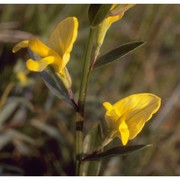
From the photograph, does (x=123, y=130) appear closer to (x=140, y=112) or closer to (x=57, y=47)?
(x=140, y=112)

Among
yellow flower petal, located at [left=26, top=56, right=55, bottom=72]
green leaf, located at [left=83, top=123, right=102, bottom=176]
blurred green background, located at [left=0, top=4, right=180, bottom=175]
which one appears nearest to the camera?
yellow flower petal, located at [left=26, top=56, right=55, bottom=72]

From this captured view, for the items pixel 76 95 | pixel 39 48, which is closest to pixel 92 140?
pixel 39 48

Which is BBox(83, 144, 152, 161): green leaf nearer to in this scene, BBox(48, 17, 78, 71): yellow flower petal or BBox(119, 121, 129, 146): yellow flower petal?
BBox(119, 121, 129, 146): yellow flower petal

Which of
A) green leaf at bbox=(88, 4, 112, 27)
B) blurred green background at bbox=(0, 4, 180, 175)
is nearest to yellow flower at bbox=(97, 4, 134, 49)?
green leaf at bbox=(88, 4, 112, 27)

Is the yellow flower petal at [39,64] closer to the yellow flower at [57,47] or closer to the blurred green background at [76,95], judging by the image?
the yellow flower at [57,47]

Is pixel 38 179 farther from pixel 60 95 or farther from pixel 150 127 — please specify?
pixel 150 127

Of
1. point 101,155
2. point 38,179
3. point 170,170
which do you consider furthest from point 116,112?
point 170,170
